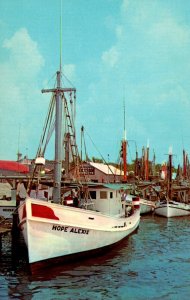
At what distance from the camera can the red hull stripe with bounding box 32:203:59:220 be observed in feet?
60.9

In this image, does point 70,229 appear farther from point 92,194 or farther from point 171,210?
point 171,210

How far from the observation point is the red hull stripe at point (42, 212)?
1856cm

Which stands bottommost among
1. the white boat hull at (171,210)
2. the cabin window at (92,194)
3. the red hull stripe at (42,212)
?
the white boat hull at (171,210)

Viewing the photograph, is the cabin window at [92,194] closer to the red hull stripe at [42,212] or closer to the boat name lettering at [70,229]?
the boat name lettering at [70,229]

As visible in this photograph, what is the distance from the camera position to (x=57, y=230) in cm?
1930

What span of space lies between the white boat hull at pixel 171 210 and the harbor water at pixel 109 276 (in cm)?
2227

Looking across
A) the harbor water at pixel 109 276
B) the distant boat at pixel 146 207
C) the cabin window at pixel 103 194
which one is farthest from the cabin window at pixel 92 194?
the distant boat at pixel 146 207

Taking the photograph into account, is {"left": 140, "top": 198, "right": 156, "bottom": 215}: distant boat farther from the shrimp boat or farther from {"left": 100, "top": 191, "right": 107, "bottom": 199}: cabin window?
the shrimp boat

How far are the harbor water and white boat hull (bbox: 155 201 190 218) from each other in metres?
22.3

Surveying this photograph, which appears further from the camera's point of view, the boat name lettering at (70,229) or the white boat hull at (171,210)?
the white boat hull at (171,210)

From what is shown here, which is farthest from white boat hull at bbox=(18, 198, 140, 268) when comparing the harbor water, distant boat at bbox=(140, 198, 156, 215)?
distant boat at bbox=(140, 198, 156, 215)

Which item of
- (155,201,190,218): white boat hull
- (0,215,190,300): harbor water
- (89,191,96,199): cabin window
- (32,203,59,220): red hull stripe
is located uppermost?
(89,191,96,199): cabin window

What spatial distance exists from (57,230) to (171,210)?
32713mm

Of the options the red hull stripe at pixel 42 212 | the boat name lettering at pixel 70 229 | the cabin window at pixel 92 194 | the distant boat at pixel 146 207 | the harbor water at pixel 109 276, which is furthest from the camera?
the distant boat at pixel 146 207
